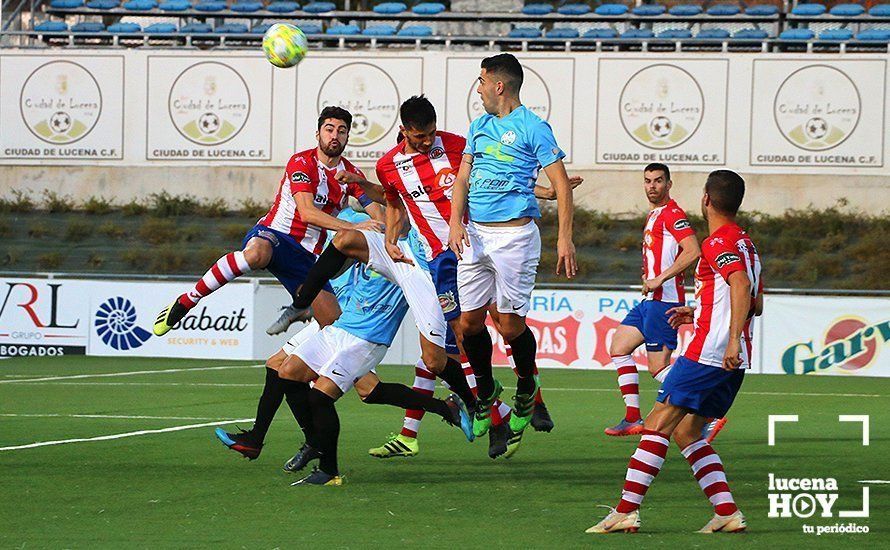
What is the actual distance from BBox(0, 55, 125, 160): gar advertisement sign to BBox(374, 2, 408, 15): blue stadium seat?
7106mm

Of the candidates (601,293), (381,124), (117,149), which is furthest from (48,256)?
(601,293)

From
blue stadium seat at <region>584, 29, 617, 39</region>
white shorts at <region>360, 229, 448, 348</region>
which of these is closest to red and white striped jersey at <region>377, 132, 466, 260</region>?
white shorts at <region>360, 229, 448, 348</region>

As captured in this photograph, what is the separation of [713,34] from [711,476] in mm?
29117

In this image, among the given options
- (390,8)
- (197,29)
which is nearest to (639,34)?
(390,8)

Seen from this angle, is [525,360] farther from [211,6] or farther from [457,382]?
→ [211,6]

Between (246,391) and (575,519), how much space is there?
1016 cm

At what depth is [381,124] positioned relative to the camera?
35.2 m

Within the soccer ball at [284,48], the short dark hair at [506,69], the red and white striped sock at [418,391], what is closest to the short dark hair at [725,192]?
the short dark hair at [506,69]

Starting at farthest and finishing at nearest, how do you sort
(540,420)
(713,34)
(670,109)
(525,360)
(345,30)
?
(345,30), (713,34), (670,109), (540,420), (525,360)

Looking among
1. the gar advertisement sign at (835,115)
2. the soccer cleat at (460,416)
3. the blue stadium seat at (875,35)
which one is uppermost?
the blue stadium seat at (875,35)

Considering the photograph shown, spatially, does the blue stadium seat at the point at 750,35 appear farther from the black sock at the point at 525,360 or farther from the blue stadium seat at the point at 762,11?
the black sock at the point at 525,360

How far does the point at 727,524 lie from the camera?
6.82 meters

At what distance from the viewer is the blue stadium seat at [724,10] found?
3575 cm

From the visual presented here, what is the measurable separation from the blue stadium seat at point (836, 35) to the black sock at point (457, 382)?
27237 millimetres
